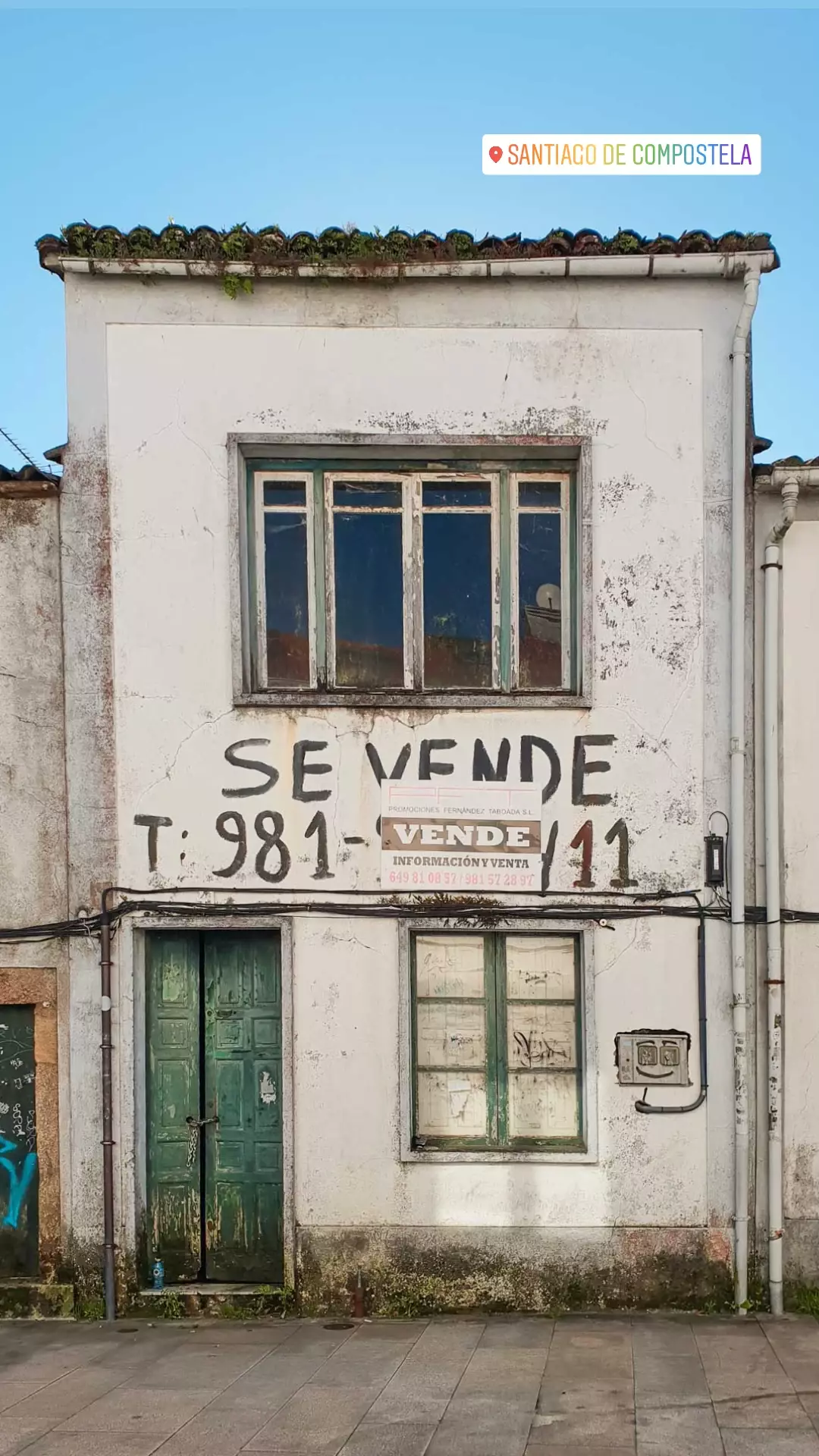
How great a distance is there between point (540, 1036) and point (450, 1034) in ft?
2.00

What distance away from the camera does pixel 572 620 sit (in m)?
7.37

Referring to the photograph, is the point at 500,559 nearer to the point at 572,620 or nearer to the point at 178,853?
the point at 572,620

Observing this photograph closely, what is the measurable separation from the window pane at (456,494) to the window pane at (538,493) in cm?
22

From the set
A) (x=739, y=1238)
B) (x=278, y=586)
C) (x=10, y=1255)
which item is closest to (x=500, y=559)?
(x=278, y=586)

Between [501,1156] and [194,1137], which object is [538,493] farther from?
[194,1137]

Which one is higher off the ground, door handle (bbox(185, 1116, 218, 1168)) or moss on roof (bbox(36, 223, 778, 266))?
moss on roof (bbox(36, 223, 778, 266))

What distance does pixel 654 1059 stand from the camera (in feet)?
23.0

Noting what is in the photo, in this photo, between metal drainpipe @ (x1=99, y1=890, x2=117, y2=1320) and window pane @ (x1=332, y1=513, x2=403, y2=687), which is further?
window pane @ (x1=332, y1=513, x2=403, y2=687)

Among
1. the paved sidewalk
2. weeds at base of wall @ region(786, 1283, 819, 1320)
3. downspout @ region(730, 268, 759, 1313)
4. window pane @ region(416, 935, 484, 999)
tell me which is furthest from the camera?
window pane @ region(416, 935, 484, 999)

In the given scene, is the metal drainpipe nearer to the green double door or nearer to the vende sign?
the green double door

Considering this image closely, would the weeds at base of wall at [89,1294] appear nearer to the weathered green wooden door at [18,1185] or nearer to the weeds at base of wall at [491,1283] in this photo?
the weathered green wooden door at [18,1185]

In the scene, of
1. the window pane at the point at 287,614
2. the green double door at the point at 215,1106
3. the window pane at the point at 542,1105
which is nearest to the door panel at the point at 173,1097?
the green double door at the point at 215,1106

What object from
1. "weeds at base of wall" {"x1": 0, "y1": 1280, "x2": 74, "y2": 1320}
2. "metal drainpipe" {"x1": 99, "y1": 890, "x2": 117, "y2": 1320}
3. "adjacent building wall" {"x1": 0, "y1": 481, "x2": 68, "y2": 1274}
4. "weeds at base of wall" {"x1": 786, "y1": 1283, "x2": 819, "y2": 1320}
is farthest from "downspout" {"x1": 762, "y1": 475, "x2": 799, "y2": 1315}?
"adjacent building wall" {"x1": 0, "y1": 481, "x2": 68, "y2": 1274}

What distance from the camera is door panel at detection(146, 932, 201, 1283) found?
283 inches
